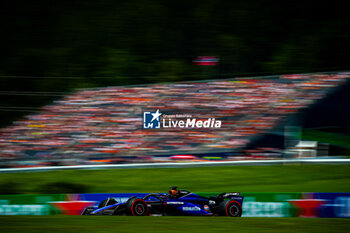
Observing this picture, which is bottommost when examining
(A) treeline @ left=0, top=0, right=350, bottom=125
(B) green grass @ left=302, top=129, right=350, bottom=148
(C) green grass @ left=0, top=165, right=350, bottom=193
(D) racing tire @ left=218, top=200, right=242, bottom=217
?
(D) racing tire @ left=218, top=200, right=242, bottom=217

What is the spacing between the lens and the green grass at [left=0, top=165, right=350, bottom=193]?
10.9m

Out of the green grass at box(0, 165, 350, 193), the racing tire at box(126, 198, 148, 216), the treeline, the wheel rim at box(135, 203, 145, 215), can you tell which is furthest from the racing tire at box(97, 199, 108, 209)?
the treeline

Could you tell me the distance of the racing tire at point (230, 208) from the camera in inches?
342

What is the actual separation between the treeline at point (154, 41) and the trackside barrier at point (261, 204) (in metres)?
5.56

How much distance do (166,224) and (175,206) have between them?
4.67 feet

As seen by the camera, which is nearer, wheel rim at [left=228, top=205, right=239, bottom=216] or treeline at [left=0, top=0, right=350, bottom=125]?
wheel rim at [left=228, top=205, right=239, bottom=216]

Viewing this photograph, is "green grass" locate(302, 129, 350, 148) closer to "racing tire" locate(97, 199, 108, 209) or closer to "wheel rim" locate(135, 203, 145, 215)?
"wheel rim" locate(135, 203, 145, 215)

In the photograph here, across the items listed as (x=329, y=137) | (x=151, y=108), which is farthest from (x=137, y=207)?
(x=329, y=137)

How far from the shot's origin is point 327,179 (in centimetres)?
1091

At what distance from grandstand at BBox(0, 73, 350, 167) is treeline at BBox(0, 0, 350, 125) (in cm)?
91

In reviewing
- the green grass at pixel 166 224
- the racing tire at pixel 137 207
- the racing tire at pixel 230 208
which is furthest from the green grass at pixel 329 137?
the racing tire at pixel 137 207

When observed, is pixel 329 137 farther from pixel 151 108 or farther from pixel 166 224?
pixel 166 224

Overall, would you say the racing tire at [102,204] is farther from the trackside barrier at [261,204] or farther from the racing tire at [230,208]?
the racing tire at [230,208]

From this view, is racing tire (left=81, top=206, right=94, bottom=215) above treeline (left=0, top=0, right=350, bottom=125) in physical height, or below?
below
